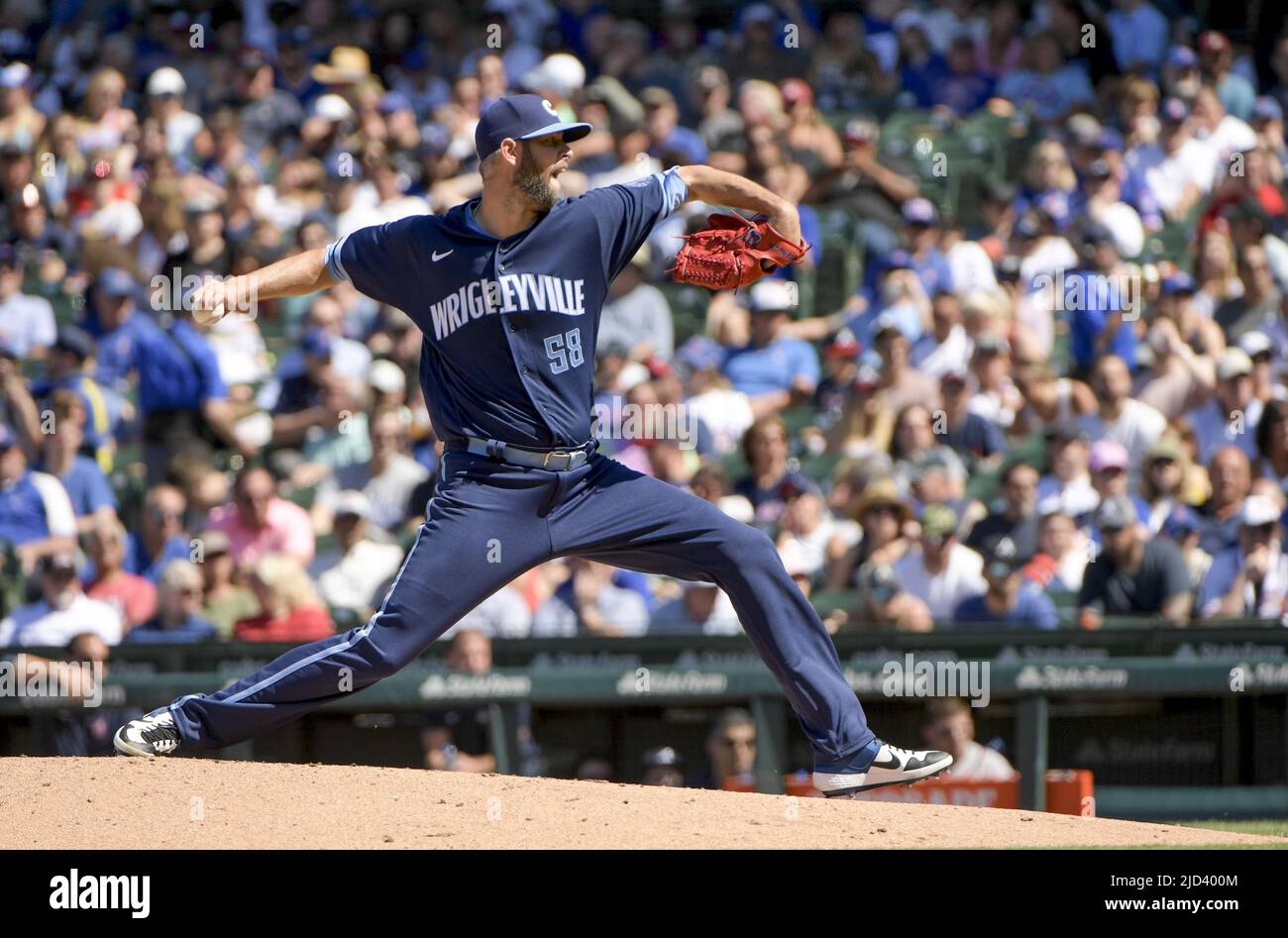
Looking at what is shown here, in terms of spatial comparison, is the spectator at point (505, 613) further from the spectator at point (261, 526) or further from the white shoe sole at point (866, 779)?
the white shoe sole at point (866, 779)

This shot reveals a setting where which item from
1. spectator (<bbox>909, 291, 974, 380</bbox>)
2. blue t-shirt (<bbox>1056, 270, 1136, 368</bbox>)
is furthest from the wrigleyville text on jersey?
blue t-shirt (<bbox>1056, 270, 1136, 368</bbox>)

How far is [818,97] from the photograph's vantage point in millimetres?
12805

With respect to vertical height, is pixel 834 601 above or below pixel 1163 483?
below

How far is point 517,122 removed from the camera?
505 centimetres

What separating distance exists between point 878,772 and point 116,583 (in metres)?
5.09

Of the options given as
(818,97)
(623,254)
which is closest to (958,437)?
(818,97)

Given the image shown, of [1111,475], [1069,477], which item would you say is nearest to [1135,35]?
[1069,477]

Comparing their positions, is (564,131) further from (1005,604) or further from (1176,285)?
(1176,285)

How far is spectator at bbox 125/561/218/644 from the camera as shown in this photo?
881cm

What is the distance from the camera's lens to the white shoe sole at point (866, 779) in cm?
526

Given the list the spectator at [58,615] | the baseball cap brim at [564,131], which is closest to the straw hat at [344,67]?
the spectator at [58,615]

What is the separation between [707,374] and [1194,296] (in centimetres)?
267

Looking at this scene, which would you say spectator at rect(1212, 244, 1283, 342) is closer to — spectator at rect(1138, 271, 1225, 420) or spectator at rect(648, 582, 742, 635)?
spectator at rect(1138, 271, 1225, 420)

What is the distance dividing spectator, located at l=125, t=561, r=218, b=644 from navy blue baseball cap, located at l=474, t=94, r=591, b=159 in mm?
4242
